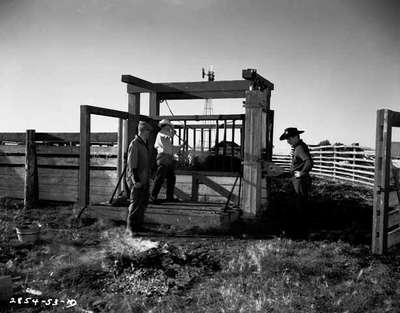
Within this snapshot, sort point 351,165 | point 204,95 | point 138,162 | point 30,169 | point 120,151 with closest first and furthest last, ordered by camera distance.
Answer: point 138,162
point 120,151
point 204,95
point 30,169
point 351,165

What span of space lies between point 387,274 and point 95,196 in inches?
291

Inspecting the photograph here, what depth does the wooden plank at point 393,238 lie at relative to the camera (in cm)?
620

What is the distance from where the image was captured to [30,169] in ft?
34.8

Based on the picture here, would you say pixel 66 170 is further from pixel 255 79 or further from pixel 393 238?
pixel 393 238

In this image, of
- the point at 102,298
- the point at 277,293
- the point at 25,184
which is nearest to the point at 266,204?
the point at 277,293

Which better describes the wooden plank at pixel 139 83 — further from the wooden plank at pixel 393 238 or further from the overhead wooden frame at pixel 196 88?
the wooden plank at pixel 393 238

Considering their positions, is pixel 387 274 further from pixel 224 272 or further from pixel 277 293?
pixel 224 272

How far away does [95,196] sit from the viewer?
10266 mm

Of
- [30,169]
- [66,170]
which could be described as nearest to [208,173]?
[66,170]

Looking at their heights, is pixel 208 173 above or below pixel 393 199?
above

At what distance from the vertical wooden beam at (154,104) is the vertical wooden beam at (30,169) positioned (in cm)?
326

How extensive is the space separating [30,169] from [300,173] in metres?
7.29

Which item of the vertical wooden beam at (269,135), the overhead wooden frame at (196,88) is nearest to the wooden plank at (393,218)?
the vertical wooden beam at (269,135)

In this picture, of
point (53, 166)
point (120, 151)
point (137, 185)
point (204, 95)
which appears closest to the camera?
point (137, 185)
